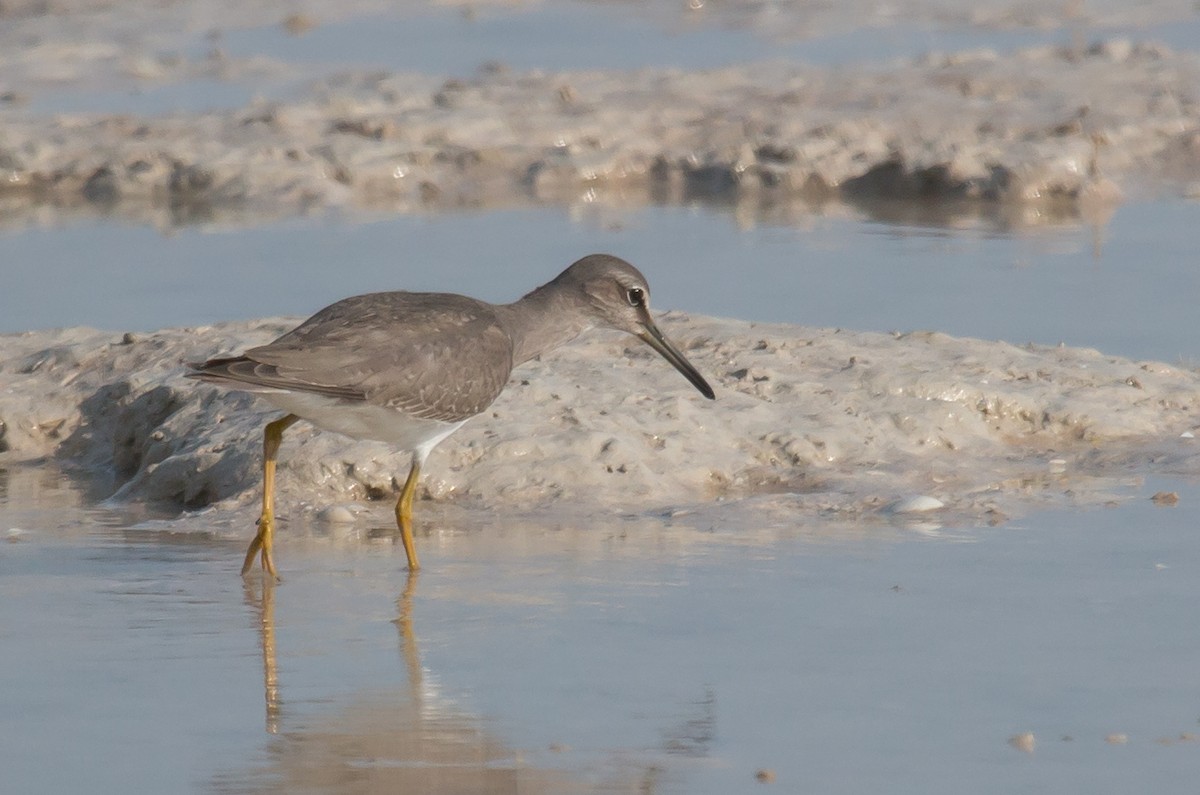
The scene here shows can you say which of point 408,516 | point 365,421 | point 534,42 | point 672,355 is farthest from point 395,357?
point 534,42

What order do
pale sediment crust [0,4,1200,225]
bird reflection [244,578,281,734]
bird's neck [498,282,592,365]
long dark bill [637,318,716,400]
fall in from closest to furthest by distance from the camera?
bird reflection [244,578,281,734] < bird's neck [498,282,592,365] < long dark bill [637,318,716,400] < pale sediment crust [0,4,1200,225]

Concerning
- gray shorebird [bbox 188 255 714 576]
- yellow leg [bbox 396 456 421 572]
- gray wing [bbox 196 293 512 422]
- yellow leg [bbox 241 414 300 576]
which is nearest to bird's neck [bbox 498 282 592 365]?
gray shorebird [bbox 188 255 714 576]

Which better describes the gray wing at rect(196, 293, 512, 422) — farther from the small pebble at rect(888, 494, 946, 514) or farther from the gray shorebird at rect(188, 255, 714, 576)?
the small pebble at rect(888, 494, 946, 514)

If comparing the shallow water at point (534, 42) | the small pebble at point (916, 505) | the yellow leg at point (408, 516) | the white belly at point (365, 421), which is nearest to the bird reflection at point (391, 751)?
the yellow leg at point (408, 516)

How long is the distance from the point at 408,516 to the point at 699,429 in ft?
5.29

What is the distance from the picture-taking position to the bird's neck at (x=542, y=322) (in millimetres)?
7543

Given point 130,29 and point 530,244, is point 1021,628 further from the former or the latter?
point 130,29

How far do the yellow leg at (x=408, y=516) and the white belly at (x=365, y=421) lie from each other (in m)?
0.11

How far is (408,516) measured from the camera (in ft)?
22.3

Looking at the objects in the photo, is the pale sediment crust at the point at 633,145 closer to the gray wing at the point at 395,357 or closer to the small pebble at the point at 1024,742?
the gray wing at the point at 395,357

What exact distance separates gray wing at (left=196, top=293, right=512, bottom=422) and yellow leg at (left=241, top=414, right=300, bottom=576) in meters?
0.36

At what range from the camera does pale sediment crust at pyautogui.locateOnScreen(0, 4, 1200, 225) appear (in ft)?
44.1

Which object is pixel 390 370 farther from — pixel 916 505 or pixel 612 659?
pixel 916 505

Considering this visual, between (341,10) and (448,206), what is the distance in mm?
7391
